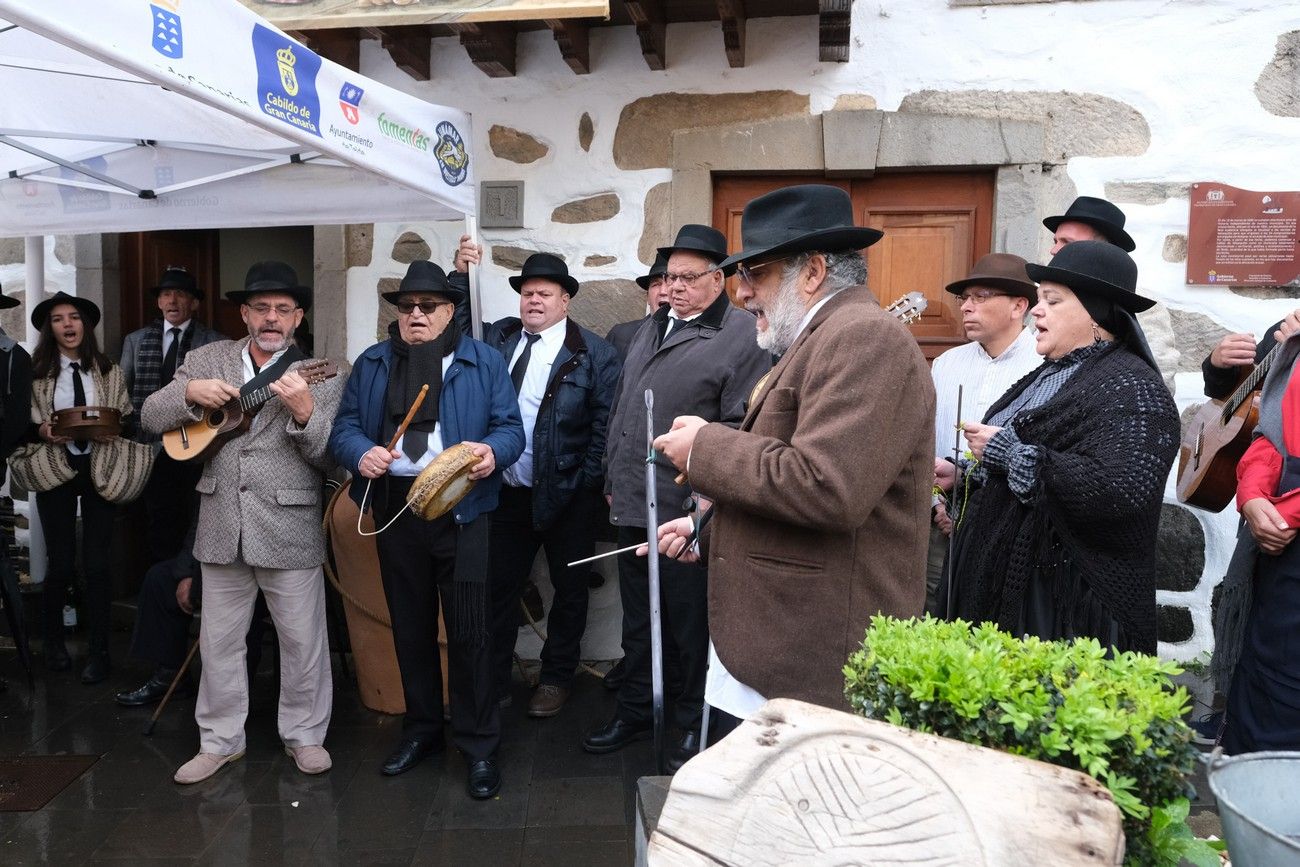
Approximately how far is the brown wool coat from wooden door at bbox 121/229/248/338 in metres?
5.17

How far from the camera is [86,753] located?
164 inches

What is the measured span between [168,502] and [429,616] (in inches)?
88.1

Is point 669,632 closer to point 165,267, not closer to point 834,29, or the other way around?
point 834,29

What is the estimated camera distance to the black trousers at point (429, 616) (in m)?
3.85

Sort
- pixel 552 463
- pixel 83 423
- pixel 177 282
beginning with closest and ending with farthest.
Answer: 1. pixel 552 463
2. pixel 83 423
3. pixel 177 282

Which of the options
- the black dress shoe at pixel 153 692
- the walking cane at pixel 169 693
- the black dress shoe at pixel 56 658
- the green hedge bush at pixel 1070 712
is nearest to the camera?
the green hedge bush at pixel 1070 712

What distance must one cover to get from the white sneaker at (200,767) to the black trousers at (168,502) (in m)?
1.69

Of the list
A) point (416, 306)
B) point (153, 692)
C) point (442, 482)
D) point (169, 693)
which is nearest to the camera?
point (442, 482)

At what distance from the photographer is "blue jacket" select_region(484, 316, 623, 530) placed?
4398mm

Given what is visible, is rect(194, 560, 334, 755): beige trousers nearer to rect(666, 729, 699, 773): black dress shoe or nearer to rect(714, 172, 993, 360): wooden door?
rect(666, 729, 699, 773): black dress shoe

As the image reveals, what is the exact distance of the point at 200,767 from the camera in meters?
3.91

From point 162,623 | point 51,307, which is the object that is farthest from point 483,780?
point 51,307

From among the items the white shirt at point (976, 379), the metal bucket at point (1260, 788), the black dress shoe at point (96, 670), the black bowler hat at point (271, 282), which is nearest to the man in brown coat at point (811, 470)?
the metal bucket at point (1260, 788)

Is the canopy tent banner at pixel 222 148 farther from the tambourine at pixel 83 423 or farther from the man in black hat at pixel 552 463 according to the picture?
the tambourine at pixel 83 423
